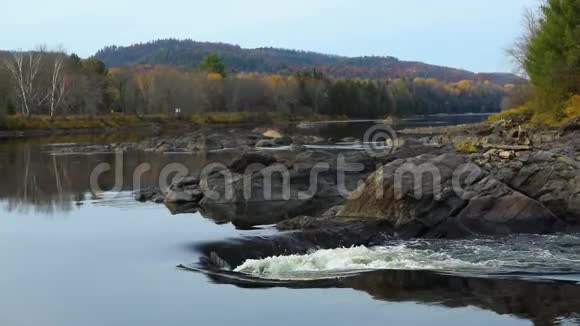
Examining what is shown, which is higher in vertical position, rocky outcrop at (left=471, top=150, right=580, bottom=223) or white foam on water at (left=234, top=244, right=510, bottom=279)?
rocky outcrop at (left=471, top=150, right=580, bottom=223)

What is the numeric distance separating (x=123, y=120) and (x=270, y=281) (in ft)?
330

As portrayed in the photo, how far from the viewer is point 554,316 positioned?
41.4ft

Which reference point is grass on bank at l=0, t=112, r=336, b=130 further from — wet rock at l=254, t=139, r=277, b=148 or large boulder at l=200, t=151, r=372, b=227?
large boulder at l=200, t=151, r=372, b=227

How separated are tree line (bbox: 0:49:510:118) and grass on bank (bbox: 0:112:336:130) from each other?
2.95m

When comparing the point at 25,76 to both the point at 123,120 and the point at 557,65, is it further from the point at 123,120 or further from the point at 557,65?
the point at 557,65

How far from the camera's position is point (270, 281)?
15656mm

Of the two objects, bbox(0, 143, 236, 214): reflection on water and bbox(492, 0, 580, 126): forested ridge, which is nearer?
bbox(0, 143, 236, 214): reflection on water

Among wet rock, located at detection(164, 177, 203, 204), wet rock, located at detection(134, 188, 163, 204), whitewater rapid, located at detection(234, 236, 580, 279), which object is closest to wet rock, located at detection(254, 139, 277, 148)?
wet rock, located at detection(134, 188, 163, 204)

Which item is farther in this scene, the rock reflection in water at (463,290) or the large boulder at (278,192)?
the large boulder at (278,192)

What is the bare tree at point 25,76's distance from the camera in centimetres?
9656

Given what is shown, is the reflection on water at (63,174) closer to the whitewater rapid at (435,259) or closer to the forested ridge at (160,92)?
the whitewater rapid at (435,259)

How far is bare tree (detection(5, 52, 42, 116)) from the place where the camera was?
3802 inches

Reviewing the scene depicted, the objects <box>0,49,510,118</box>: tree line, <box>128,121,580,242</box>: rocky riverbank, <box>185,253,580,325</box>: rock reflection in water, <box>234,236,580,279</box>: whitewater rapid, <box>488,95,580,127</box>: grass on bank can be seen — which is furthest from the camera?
<box>0,49,510,118</box>: tree line

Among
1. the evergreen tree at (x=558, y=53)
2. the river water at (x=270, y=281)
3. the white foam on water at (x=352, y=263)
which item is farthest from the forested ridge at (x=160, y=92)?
the white foam on water at (x=352, y=263)
